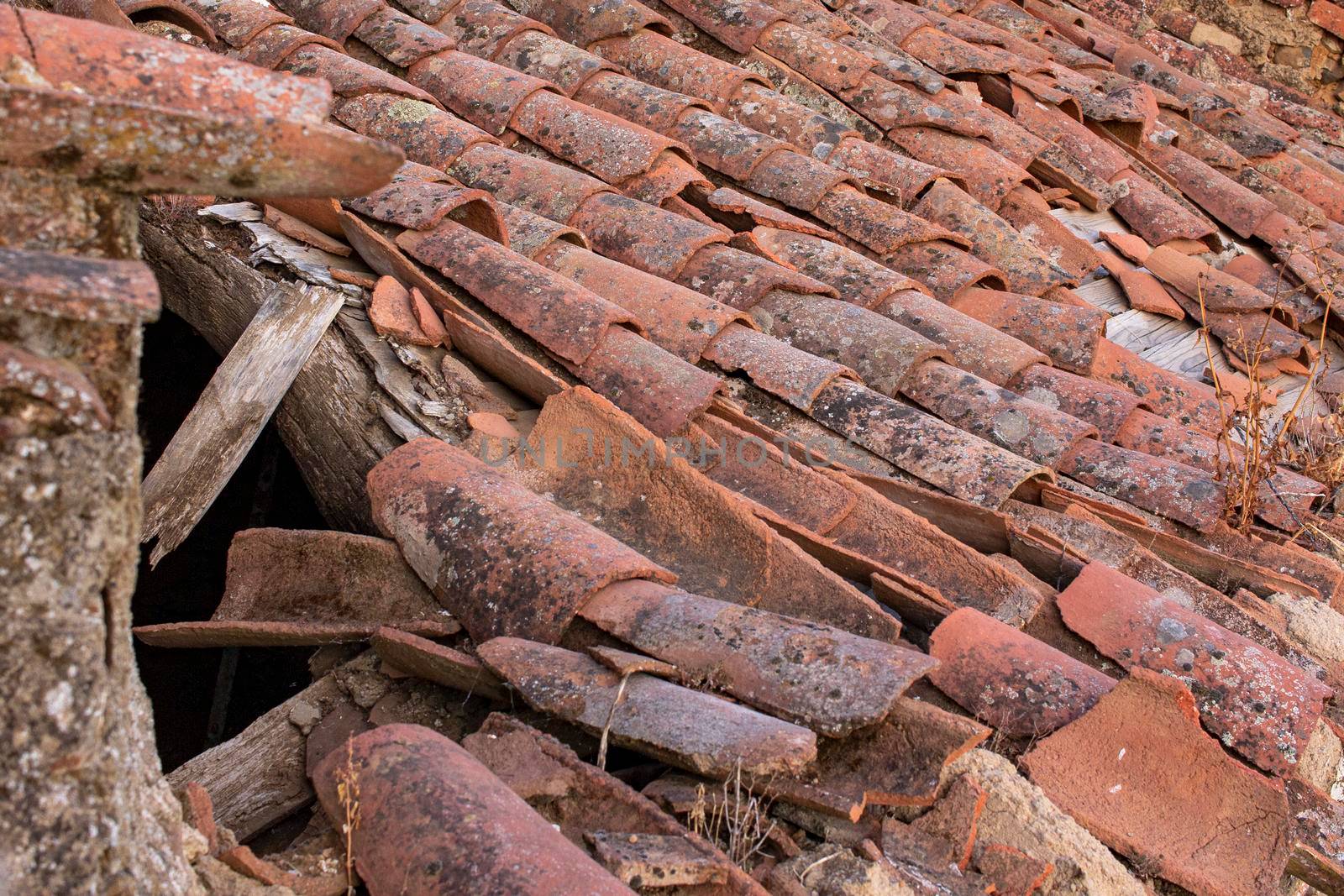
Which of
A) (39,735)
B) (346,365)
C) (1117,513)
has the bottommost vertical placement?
(1117,513)

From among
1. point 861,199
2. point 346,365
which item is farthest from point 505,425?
point 861,199

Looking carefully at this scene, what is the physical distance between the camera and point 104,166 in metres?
1.38

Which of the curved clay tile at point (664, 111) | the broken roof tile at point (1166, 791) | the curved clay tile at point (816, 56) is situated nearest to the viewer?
the broken roof tile at point (1166, 791)

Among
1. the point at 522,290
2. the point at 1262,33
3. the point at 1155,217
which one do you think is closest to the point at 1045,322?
the point at 1155,217

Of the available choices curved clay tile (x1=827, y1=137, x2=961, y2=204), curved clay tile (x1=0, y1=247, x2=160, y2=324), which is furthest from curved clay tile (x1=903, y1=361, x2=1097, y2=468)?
curved clay tile (x1=0, y1=247, x2=160, y2=324)

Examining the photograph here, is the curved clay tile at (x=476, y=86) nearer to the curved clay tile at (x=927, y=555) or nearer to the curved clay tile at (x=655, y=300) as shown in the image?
the curved clay tile at (x=655, y=300)

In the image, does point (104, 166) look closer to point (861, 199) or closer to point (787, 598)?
point (787, 598)

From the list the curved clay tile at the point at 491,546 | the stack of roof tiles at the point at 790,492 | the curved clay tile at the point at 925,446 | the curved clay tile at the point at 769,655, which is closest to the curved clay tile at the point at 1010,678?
the stack of roof tiles at the point at 790,492

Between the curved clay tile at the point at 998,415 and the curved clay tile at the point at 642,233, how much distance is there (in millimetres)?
905

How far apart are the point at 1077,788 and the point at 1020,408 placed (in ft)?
5.61

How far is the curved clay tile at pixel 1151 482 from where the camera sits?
3590 millimetres

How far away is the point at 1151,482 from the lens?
3.66m

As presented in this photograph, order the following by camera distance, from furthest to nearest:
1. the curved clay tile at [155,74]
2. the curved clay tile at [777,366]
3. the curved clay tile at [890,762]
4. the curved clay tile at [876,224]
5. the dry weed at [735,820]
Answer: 1. the curved clay tile at [876,224]
2. the curved clay tile at [777,366]
3. the curved clay tile at [890,762]
4. the dry weed at [735,820]
5. the curved clay tile at [155,74]

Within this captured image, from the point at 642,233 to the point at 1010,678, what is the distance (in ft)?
7.38
